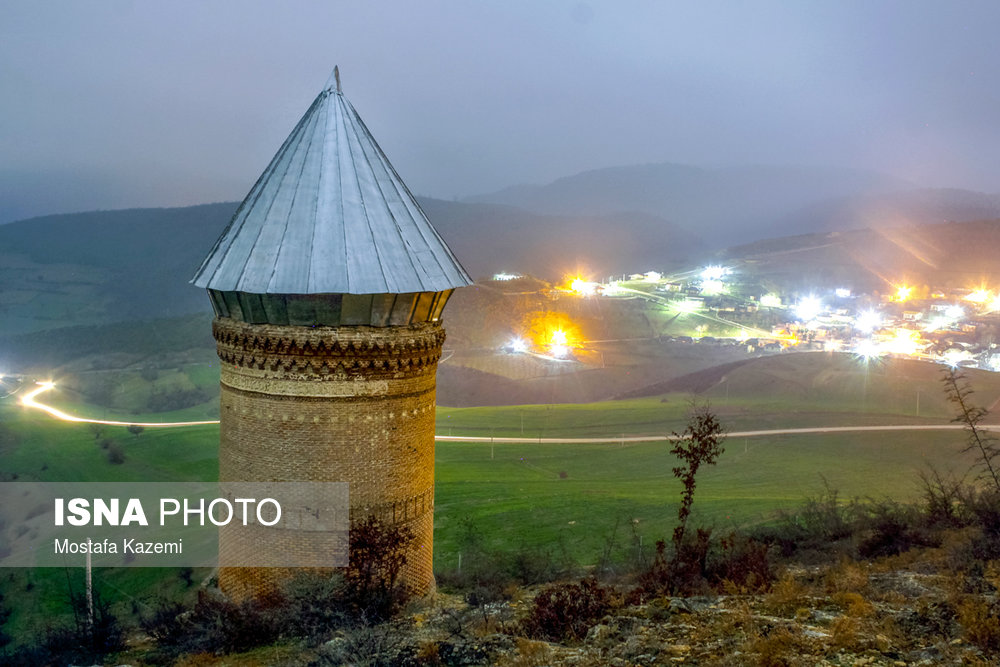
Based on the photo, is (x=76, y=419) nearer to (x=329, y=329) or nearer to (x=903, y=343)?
(x=329, y=329)

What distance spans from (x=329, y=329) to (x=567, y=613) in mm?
5952

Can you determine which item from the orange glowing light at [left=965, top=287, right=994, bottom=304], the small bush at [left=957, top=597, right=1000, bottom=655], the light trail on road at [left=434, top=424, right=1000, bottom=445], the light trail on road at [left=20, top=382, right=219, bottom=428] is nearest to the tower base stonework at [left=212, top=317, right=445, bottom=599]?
the small bush at [left=957, top=597, right=1000, bottom=655]

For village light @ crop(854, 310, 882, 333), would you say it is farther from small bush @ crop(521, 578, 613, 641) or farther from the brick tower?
the brick tower

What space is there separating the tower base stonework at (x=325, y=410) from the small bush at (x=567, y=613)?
2.69 metres

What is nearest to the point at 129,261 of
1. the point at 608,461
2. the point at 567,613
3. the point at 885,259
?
the point at 885,259

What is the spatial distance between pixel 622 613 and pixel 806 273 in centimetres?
12457

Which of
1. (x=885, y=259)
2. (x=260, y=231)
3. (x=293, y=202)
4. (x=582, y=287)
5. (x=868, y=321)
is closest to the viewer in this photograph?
(x=260, y=231)

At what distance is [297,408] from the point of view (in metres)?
12.7

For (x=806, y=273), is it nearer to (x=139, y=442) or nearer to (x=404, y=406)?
(x=139, y=442)

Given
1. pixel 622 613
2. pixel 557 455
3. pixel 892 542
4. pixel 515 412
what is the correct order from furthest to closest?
pixel 515 412 → pixel 557 455 → pixel 892 542 → pixel 622 613

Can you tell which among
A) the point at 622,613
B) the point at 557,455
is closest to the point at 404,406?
the point at 622,613

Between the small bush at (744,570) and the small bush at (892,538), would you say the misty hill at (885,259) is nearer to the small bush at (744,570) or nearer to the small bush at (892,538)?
the small bush at (892,538)

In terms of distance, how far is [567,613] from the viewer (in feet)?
40.0

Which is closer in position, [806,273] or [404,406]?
[404,406]
